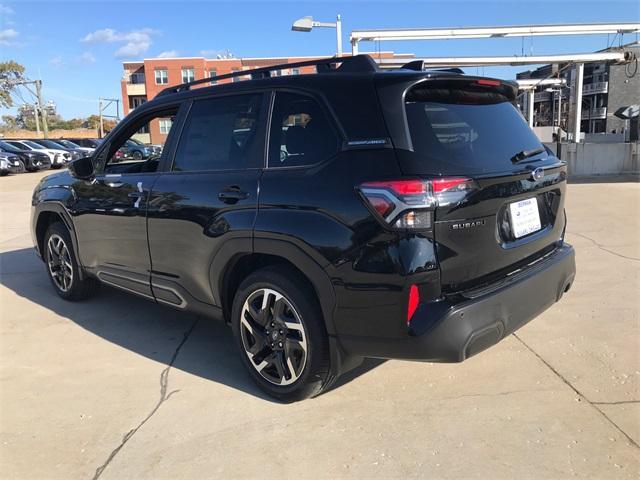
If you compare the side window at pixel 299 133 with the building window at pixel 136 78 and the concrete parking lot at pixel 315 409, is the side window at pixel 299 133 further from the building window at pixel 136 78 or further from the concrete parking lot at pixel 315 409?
the building window at pixel 136 78

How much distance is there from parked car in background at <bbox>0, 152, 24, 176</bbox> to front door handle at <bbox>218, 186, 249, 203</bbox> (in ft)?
82.6

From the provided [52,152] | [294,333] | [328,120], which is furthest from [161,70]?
[294,333]

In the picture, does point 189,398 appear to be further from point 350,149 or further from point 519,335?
point 519,335

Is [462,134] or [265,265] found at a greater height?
[462,134]

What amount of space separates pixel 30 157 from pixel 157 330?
26417 mm

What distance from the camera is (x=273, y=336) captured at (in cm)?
314

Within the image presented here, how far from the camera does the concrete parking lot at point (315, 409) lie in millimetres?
2600

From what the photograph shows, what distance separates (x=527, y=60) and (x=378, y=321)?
17.9m

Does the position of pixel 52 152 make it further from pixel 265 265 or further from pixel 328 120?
pixel 328 120

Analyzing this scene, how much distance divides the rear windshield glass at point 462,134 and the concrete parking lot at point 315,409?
4.61 feet

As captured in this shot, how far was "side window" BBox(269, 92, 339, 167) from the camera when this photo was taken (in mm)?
2850

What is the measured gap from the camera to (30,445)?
9.40ft

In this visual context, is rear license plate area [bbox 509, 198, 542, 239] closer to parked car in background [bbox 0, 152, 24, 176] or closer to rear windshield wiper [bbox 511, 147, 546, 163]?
rear windshield wiper [bbox 511, 147, 546, 163]

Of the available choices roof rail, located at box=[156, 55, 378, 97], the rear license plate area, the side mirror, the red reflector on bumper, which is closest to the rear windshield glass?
the rear license plate area
